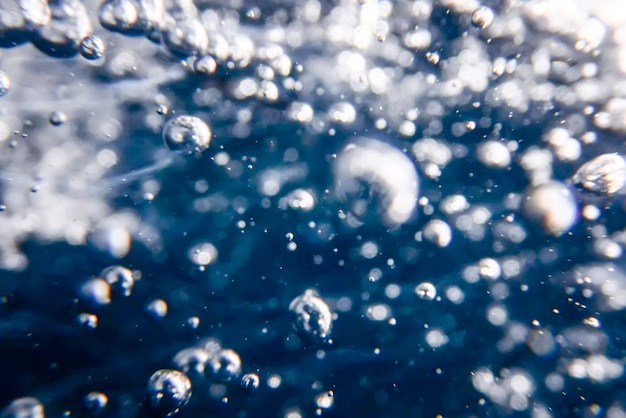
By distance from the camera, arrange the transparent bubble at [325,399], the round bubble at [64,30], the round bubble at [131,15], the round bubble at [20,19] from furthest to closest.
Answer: the transparent bubble at [325,399], the round bubble at [131,15], the round bubble at [64,30], the round bubble at [20,19]

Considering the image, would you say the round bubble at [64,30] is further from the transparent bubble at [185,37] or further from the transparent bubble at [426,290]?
the transparent bubble at [426,290]

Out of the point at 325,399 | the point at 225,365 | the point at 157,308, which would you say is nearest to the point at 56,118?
the point at 157,308

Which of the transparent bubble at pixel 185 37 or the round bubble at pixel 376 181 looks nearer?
the transparent bubble at pixel 185 37

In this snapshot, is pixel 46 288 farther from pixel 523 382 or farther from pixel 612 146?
pixel 612 146

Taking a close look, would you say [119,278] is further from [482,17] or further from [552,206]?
[552,206]

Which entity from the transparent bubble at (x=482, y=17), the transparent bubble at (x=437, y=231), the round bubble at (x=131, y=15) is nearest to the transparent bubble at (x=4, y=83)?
the round bubble at (x=131, y=15)

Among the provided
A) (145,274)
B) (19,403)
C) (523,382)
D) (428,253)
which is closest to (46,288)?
(145,274)
